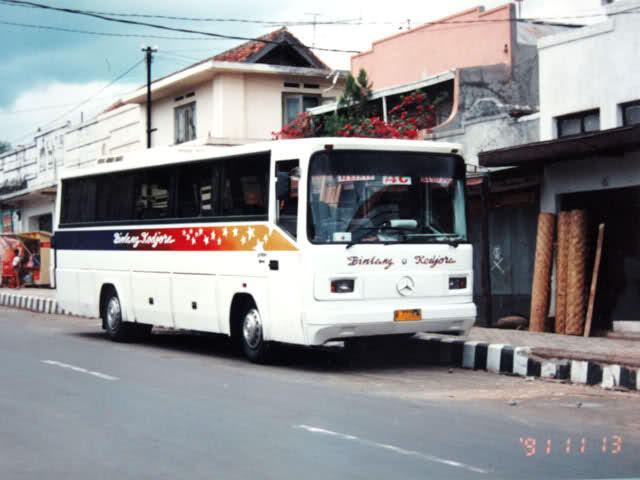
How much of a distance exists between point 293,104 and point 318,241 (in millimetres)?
25285

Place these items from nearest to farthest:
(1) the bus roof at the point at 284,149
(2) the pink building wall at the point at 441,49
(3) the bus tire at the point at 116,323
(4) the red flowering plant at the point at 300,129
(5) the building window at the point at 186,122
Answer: (1) the bus roof at the point at 284,149 → (3) the bus tire at the point at 116,323 → (2) the pink building wall at the point at 441,49 → (4) the red flowering plant at the point at 300,129 → (5) the building window at the point at 186,122

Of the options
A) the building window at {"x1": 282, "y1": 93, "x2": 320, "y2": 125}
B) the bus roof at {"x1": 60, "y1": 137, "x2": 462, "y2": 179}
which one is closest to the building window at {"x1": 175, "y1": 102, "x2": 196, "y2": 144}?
the building window at {"x1": 282, "y1": 93, "x2": 320, "y2": 125}

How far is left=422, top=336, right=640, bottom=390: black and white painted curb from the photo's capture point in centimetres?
1165

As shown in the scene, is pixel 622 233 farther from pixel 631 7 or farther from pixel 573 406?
pixel 573 406

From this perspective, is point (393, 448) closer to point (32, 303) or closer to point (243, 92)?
point (32, 303)

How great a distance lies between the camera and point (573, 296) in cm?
1652

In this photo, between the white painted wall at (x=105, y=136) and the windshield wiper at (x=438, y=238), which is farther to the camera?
the white painted wall at (x=105, y=136)

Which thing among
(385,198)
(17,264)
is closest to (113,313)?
(385,198)

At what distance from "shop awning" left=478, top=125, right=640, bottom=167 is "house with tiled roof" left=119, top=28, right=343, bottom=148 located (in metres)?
18.7

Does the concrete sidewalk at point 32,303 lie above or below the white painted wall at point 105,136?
below

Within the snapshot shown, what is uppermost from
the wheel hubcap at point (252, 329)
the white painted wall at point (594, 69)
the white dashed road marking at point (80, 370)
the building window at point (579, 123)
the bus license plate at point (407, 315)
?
the white painted wall at point (594, 69)

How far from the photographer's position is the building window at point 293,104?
122ft

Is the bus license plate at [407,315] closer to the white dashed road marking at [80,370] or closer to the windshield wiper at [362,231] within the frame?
the windshield wiper at [362,231]

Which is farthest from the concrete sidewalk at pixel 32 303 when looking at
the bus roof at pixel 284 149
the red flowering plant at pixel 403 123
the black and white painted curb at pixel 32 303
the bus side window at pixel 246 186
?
the bus side window at pixel 246 186
